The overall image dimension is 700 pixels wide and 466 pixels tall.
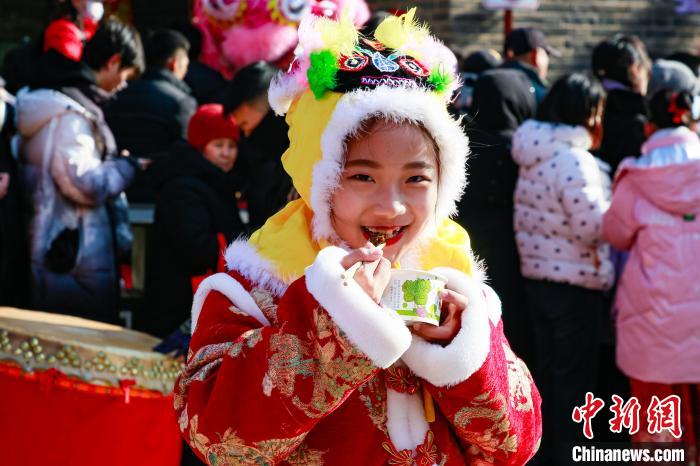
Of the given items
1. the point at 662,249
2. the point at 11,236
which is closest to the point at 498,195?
the point at 662,249

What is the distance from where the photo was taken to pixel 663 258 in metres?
4.95

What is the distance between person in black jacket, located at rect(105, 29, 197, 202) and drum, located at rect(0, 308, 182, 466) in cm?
222

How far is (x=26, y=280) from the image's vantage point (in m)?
4.97

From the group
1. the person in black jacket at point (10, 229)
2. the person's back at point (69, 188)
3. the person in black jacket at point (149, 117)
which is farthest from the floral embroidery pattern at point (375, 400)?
the person in black jacket at point (149, 117)

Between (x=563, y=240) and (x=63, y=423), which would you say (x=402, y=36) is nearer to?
(x=63, y=423)

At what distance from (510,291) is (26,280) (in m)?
2.45

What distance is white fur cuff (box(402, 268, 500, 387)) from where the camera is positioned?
197cm

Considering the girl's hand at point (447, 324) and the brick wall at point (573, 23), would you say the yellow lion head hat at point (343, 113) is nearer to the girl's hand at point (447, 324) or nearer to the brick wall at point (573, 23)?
the girl's hand at point (447, 324)

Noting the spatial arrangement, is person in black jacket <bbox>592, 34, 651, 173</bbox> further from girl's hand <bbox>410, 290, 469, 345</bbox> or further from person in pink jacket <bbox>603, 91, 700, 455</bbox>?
girl's hand <bbox>410, 290, 469, 345</bbox>

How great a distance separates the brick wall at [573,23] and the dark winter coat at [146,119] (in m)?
3.12

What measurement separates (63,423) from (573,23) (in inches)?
260

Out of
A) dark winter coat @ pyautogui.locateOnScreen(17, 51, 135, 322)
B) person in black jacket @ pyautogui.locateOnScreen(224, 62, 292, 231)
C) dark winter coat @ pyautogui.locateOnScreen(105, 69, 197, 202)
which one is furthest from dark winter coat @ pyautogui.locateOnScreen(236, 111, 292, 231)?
dark winter coat @ pyautogui.locateOnScreen(105, 69, 197, 202)

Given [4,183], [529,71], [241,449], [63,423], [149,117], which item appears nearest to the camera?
[241,449]

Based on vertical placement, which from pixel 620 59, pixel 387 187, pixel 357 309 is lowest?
pixel 357 309
